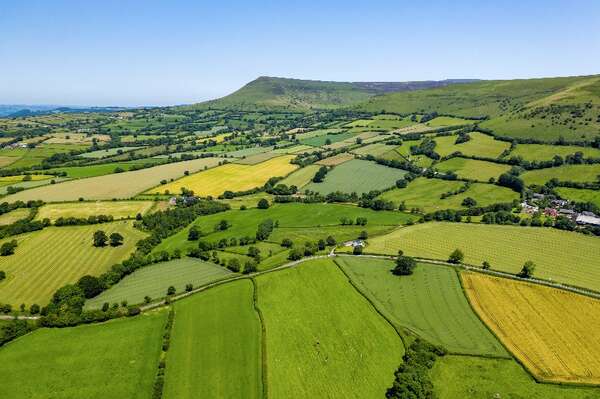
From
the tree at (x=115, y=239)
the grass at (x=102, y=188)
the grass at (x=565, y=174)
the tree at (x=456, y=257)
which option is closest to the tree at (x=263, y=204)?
the tree at (x=115, y=239)

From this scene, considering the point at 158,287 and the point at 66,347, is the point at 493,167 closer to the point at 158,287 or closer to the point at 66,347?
the point at 158,287

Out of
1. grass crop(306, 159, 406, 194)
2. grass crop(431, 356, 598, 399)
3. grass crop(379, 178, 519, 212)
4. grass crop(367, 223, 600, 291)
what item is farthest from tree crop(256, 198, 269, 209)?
grass crop(431, 356, 598, 399)

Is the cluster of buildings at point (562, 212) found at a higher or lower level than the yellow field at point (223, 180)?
lower

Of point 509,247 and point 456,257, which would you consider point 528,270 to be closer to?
point 456,257

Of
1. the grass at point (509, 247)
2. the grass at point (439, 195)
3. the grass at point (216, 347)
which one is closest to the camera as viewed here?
the grass at point (216, 347)

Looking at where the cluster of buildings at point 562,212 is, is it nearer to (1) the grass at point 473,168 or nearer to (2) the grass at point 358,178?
(1) the grass at point 473,168

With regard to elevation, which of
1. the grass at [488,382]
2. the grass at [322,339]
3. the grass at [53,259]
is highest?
the grass at [53,259]

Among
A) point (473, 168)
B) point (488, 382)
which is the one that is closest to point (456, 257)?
point (488, 382)
